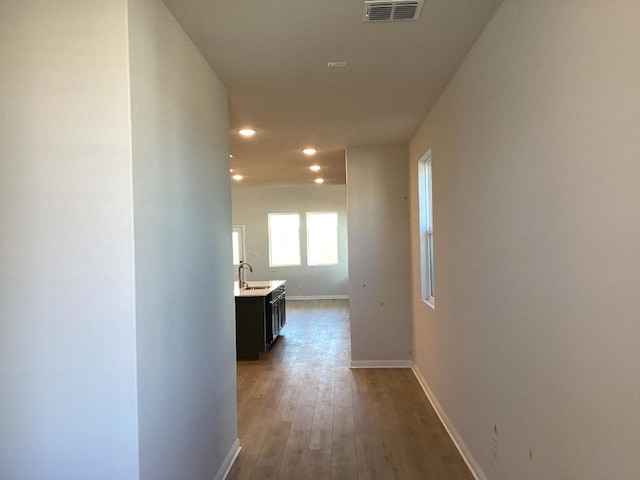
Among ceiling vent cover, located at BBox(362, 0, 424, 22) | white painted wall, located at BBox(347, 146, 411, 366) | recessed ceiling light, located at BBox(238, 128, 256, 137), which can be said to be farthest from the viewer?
white painted wall, located at BBox(347, 146, 411, 366)

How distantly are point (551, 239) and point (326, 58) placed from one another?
1563mm

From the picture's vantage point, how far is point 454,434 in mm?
3088

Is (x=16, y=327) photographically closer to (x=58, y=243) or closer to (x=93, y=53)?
(x=58, y=243)

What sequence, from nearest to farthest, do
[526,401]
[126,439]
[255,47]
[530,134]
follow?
[126,439] < [530,134] < [526,401] < [255,47]

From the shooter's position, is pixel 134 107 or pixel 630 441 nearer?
pixel 630 441

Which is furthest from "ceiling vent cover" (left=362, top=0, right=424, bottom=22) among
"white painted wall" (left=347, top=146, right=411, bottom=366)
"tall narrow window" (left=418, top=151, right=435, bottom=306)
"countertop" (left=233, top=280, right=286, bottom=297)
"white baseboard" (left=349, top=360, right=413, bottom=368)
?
"white baseboard" (left=349, top=360, right=413, bottom=368)

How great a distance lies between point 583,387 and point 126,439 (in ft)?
4.87

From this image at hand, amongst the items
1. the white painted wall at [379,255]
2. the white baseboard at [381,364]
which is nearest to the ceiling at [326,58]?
the white painted wall at [379,255]

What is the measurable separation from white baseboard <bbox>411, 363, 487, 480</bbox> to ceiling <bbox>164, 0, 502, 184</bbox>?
2319 millimetres

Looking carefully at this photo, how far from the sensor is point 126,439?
153 centimetres

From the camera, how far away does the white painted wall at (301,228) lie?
35.8 feet

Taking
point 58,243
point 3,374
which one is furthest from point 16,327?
point 58,243

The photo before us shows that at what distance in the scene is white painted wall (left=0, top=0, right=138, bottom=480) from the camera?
5.01 ft

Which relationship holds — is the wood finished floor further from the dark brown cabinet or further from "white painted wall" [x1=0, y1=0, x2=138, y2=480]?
"white painted wall" [x1=0, y1=0, x2=138, y2=480]
